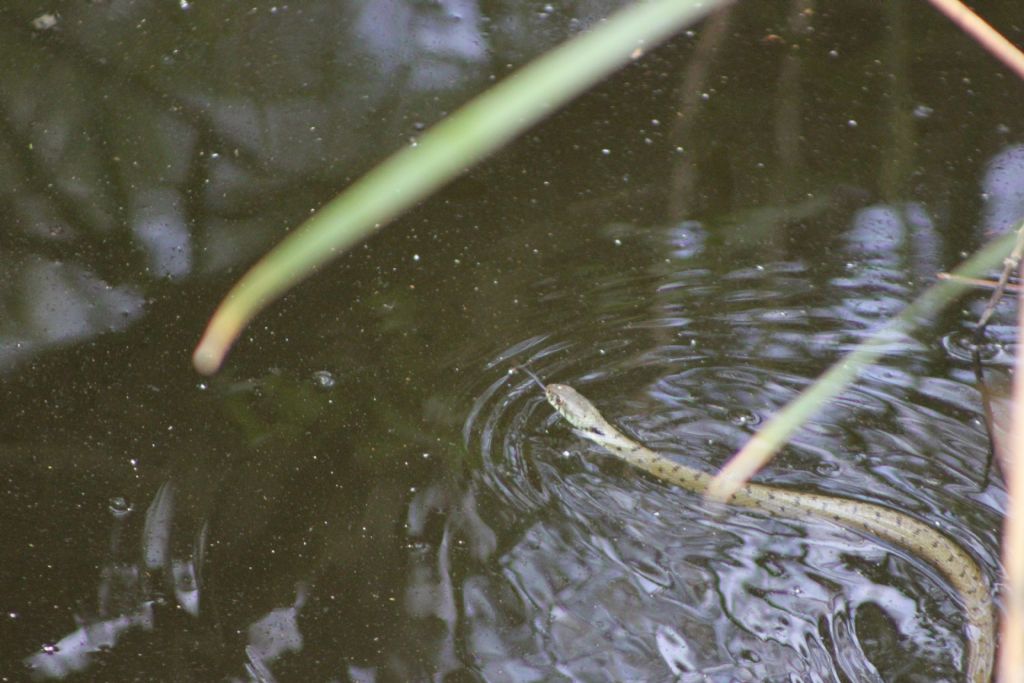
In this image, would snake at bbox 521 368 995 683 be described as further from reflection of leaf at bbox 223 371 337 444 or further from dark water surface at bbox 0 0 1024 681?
reflection of leaf at bbox 223 371 337 444

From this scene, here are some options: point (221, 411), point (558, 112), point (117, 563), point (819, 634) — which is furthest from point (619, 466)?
point (558, 112)

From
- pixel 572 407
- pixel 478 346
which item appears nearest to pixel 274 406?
pixel 478 346

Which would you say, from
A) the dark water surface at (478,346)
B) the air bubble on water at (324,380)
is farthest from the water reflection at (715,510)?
the air bubble on water at (324,380)

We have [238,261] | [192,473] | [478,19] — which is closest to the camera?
[192,473]

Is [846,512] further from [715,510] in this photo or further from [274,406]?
[274,406]

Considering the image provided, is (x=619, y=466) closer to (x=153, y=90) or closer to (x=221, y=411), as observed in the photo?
(x=221, y=411)
